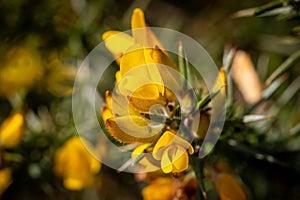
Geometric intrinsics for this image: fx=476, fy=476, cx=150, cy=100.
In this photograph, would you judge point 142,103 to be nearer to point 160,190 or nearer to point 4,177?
point 160,190

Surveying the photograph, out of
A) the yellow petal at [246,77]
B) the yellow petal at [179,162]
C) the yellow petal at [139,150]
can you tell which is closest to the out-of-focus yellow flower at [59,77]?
the yellow petal at [246,77]

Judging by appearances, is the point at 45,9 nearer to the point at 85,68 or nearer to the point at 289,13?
the point at 85,68

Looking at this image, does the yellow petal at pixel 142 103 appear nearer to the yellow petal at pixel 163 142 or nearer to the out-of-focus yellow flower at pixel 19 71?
the yellow petal at pixel 163 142

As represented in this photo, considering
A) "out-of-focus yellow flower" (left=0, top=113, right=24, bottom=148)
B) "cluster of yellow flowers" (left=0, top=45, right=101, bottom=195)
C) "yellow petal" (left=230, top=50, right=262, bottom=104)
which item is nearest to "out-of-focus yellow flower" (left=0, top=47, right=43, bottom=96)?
"cluster of yellow flowers" (left=0, top=45, right=101, bottom=195)

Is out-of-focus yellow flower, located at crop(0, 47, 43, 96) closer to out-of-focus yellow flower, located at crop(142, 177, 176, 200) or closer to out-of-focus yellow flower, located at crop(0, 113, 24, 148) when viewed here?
out-of-focus yellow flower, located at crop(0, 113, 24, 148)

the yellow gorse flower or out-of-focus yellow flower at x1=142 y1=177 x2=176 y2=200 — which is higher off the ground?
the yellow gorse flower

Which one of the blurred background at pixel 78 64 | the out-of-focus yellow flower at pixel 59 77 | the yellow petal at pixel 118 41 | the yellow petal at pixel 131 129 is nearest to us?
the yellow petal at pixel 131 129
